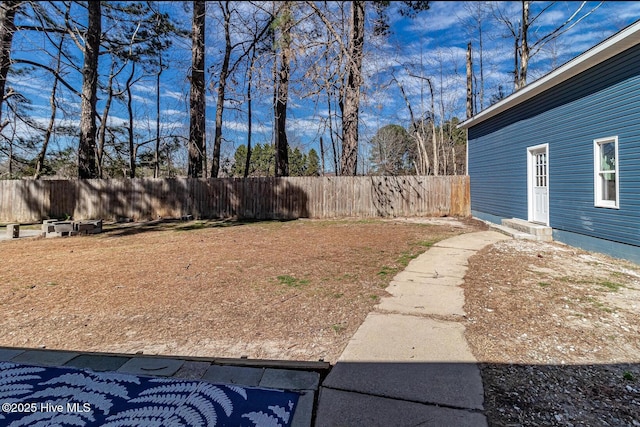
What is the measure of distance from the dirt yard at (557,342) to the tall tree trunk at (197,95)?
12.0 metres

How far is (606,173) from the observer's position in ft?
18.7

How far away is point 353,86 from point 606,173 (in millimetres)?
5860

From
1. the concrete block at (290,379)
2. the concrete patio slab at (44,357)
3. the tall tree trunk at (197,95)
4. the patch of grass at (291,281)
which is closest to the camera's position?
the concrete block at (290,379)

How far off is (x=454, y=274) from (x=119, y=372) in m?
3.92

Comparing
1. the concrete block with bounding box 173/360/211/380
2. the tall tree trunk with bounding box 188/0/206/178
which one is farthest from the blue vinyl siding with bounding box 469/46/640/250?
the tall tree trunk with bounding box 188/0/206/178

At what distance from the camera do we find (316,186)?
41.2 feet

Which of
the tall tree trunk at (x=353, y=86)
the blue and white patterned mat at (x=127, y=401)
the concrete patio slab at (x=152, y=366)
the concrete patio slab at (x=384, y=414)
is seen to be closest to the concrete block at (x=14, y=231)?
the blue and white patterned mat at (x=127, y=401)

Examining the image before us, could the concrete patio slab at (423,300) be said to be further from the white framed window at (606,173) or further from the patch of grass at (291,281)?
the white framed window at (606,173)

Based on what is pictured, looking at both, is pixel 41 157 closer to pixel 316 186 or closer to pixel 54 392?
pixel 316 186

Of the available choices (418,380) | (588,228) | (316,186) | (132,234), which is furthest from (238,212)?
(418,380)

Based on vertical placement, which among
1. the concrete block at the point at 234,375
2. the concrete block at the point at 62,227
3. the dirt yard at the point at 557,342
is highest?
the concrete block at the point at 62,227

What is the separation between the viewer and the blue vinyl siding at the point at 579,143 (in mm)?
5109

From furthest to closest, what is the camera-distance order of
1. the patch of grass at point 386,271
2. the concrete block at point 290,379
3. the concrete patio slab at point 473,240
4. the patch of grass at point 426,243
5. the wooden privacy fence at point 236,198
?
the wooden privacy fence at point 236,198
the patch of grass at point 426,243
the concrete patio slab at point 473,240
the patch of grass at point 386,271
the concrete block at point 290,379

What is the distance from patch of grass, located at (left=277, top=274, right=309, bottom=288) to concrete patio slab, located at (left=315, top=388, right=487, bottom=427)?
2212 mm
